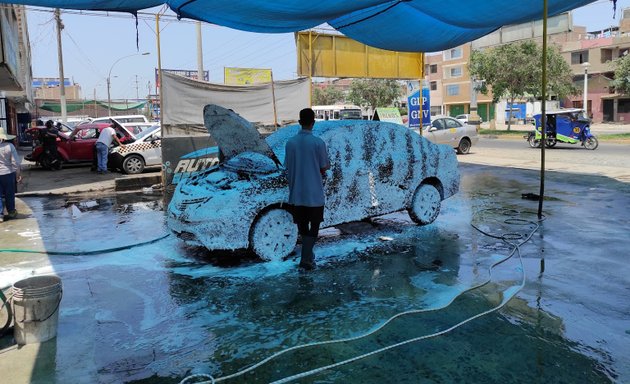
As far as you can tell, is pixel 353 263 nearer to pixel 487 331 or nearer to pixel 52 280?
pixel 487 331

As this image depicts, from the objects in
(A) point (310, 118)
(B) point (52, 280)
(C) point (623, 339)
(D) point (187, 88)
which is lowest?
(C) point (623, 339)

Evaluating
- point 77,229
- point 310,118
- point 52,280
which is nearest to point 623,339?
point 310,118

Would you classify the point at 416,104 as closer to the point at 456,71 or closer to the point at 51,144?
the point at 51,144

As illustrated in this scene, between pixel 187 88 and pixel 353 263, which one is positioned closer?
pixel 353 263

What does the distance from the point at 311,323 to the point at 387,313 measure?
0.71m

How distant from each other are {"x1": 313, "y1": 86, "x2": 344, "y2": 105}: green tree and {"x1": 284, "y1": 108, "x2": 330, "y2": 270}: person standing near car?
256 feet

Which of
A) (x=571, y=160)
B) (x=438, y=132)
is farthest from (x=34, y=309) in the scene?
(x=438, y=132)

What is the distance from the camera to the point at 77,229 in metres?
8.59

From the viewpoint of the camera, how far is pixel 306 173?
573cm

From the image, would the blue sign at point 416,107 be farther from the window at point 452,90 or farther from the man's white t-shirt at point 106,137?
the window at point 452,90

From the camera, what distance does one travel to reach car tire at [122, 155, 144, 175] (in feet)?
51.9

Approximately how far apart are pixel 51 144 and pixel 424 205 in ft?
46.9

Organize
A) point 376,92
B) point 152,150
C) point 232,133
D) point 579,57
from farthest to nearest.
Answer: point 376,92 → point 579,57 → point 152,150 → point 232,133

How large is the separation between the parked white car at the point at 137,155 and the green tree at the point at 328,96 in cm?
6809
